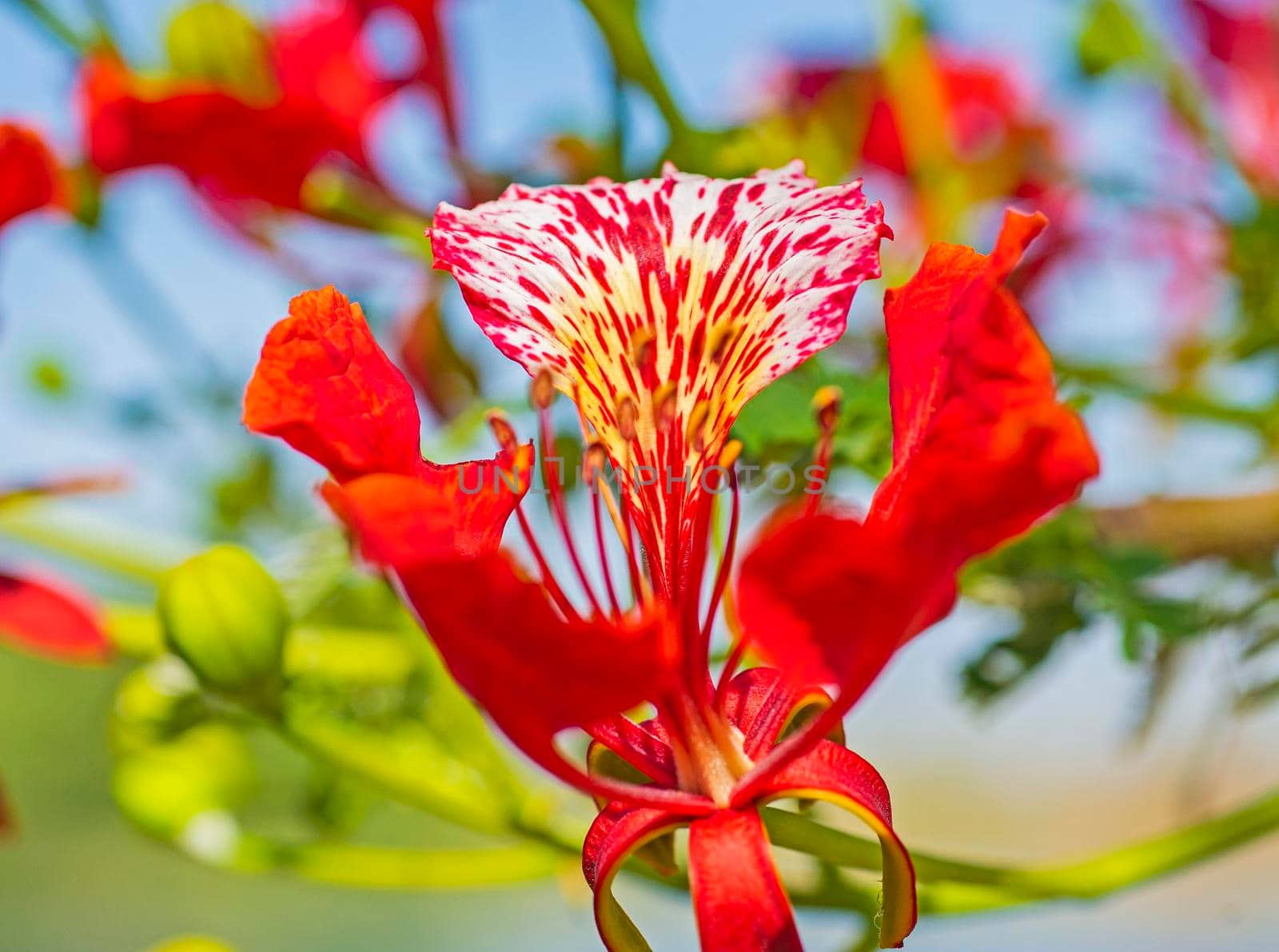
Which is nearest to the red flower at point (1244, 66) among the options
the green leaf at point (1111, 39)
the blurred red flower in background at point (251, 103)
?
the green leaf at point (1111, 39)

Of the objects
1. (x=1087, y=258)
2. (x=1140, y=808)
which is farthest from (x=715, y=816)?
(x=1140, y=808)

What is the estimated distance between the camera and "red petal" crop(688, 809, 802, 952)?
259 mm

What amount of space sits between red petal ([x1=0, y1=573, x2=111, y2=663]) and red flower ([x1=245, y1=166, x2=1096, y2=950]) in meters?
0.29

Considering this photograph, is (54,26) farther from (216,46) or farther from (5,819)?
(5,819)

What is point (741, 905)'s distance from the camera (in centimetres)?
26

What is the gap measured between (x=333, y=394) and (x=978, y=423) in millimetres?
140

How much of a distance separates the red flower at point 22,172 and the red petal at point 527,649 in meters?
0.32

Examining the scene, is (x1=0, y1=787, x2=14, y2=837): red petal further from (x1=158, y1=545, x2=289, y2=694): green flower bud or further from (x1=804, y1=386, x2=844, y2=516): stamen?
(x1=804, y1=386, x2=844, y2=516): stamen

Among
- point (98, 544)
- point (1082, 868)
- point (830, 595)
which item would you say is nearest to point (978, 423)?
point (830, 595)

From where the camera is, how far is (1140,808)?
1.09 meters

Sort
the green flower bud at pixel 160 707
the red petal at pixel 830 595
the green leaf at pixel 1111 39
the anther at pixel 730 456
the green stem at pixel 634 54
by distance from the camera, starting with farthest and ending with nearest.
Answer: the green leaf at pixel 1111 39, the green flower bud at pixel 160 707, the green stem at pixel 634 54, the anther at pixel 730 456, the red petal at pixel 830 595

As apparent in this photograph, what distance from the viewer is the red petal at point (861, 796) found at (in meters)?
0.27

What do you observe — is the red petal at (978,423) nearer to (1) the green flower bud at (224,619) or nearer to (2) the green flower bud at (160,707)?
(1) the green flower bud at (224,619)

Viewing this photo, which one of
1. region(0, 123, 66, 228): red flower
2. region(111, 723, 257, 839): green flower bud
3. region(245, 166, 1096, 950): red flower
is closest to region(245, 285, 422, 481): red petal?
region(245, 166, 1096, 950): red flower
